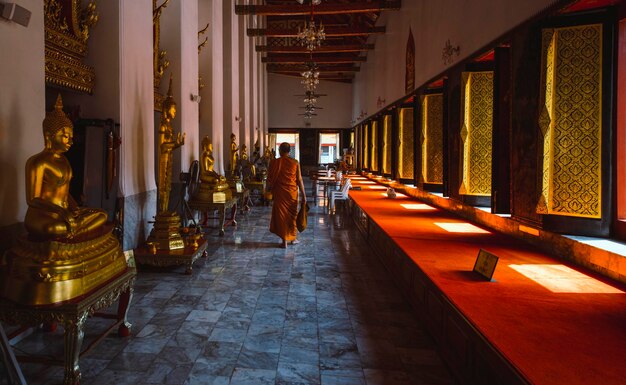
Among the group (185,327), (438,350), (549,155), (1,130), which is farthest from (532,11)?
(1,130)

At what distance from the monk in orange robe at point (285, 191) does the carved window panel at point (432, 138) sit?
208 centimetres

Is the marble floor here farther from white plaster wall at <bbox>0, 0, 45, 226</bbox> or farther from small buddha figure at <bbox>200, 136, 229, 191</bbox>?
small buddha figure at <bbox>200, 136, 229, 191</bbox>

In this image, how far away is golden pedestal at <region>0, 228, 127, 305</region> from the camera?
2250 millimetres

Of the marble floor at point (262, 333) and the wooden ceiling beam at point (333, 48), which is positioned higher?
the wooden ceiling beam at point (333, 48)

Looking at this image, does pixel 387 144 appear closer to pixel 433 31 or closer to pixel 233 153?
pixel 233 153

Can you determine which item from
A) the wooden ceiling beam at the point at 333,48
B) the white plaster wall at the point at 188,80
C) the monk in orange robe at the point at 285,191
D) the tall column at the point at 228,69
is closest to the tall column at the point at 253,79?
the wooden ceiling beam at the point at 333,48

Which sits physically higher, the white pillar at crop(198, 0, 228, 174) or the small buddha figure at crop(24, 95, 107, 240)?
the white pillar at crop(198, 0, 228, 174)

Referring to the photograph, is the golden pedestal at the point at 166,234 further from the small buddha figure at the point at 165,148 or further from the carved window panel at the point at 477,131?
the carved window panel at the point at 477,131

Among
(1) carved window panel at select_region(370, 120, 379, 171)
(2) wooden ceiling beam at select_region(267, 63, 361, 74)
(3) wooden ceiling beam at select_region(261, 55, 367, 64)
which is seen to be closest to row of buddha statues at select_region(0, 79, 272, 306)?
(1) carved window panel at select_region(370, 120, 379, 171)

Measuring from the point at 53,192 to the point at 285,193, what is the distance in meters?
3.94

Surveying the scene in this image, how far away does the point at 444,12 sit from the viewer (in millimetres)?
5957

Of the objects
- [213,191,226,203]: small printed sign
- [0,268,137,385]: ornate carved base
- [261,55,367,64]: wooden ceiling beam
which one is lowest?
[0,268,137,385]: ornate carved base

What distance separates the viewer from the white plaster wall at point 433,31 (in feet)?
12.9

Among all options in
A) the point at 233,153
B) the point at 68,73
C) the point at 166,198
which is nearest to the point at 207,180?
the point at 166,198
